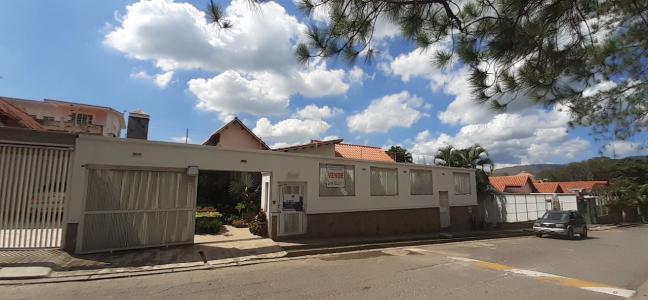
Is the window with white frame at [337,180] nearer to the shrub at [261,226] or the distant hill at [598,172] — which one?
the shrub at [261,226]

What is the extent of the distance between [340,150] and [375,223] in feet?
35.4

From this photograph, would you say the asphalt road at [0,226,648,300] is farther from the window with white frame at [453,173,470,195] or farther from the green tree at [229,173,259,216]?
the window with white frame at [453,173,470,195]

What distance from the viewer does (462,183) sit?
75.3 ft

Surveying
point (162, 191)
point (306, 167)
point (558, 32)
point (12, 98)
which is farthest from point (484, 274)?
point (12, 98)

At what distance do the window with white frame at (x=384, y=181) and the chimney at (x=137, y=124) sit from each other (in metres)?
10.0

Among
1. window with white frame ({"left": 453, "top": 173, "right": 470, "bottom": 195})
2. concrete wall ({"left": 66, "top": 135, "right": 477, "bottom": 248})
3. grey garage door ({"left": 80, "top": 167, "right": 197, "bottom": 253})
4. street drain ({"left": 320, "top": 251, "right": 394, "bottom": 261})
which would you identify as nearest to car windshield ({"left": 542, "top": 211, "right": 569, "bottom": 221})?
window with white frame ({"left": 453, "top": 173, "right": 470, "bottom": 195})

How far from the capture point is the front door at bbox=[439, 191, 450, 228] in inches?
838

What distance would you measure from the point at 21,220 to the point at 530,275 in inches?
525

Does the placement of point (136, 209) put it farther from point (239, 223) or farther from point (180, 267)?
point (239, 223)

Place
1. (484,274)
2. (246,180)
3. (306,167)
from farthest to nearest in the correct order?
(246,180), (306,167), (484,274)

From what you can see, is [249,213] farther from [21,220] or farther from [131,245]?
[21,220]

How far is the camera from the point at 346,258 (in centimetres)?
1210

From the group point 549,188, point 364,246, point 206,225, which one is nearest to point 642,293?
point 364,246

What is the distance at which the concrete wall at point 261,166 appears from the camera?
11012mm
